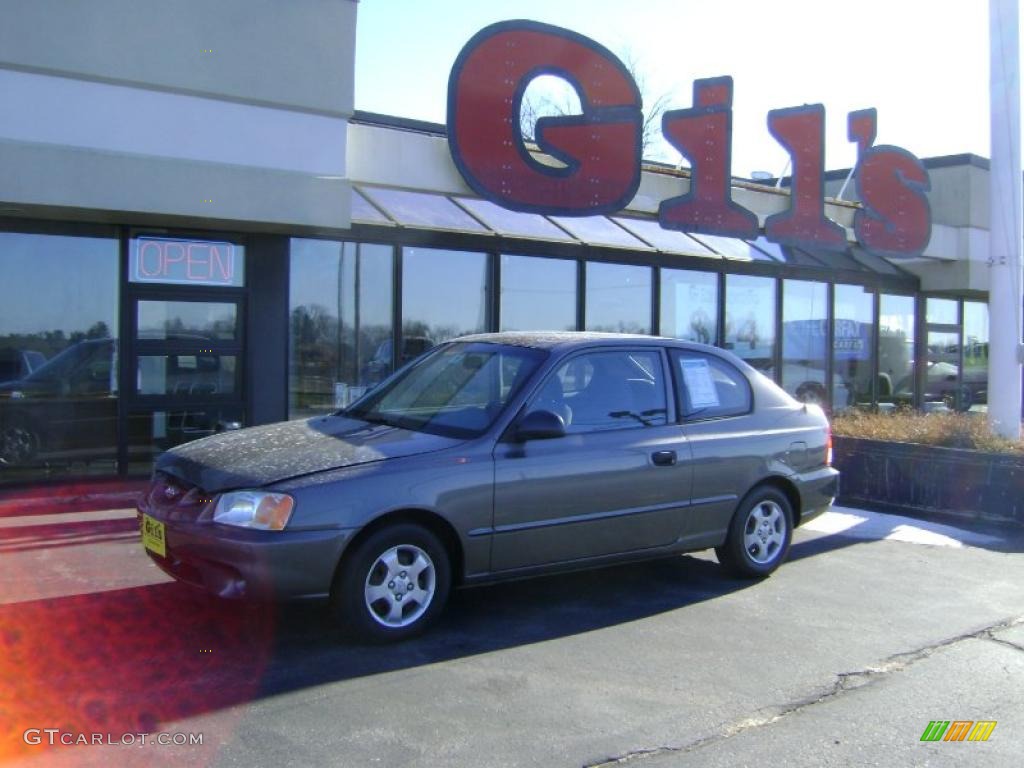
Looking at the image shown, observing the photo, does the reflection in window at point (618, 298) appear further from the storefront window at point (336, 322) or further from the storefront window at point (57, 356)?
the storefront window at point (57, 356)

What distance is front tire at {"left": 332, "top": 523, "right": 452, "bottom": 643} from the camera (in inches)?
185

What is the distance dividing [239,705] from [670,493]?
2.97 metres

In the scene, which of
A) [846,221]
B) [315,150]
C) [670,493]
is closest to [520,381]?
[670,493]

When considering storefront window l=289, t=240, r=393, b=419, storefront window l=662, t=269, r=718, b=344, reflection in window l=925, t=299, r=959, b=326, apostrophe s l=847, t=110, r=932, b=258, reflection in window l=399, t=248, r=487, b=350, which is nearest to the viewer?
storefront window l=289, t=240, r=393, b=419

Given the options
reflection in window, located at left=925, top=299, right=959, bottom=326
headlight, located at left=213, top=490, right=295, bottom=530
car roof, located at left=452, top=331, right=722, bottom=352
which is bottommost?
headlight, located at left=213, top=490, right=295, bottom=530

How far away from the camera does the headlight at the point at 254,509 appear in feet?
14.9

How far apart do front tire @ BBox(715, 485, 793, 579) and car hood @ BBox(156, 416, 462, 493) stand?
2288 mm

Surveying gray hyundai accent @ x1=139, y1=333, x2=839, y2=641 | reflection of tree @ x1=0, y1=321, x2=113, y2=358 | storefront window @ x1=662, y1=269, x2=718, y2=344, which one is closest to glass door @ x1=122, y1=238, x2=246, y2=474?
reflection of tree @ x1=0, y1=321, x2=113, y2=358

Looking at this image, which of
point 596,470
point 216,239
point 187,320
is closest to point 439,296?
point 216,239

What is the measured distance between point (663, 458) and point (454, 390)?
4.57ft

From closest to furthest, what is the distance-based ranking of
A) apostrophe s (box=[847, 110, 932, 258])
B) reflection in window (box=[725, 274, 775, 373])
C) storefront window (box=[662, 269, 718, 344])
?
storefront window (box=[662, 269, 718, 344]), reflection in window (box=[725, 274, 775, 373]), apostrophe s (box=[847, 110, 932, 258])

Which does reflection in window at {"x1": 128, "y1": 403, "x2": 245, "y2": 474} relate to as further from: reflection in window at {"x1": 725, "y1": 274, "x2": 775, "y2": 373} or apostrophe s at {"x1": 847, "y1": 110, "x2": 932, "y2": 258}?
apostrophe s at {"x1": 847, "y1": 110, "x2": 932, "y2": 258}

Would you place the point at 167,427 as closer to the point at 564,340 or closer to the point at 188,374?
the point at 188,374

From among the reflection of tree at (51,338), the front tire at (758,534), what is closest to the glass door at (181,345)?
the reflection of tree at (51,338)
